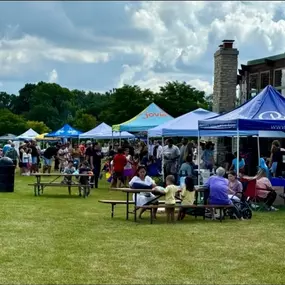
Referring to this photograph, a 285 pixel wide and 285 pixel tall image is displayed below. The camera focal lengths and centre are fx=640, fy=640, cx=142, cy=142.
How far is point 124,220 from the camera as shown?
12.8 m

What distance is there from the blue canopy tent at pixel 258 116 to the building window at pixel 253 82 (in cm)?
1183

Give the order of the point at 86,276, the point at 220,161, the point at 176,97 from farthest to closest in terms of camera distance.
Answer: the point at 176,97
the point at 220,161
the point at 86,276

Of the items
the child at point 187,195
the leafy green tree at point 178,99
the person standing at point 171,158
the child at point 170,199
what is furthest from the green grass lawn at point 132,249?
the leafy green tree at point 178,99

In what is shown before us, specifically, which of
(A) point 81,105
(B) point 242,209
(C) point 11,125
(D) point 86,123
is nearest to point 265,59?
(B) point 242,209

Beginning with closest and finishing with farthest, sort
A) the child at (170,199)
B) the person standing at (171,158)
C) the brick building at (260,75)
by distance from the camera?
the child at (170,199) < the person standing at (171,158) < the brick building at (260,75)

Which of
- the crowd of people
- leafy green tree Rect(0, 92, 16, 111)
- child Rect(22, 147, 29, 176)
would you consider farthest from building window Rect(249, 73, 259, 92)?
leafy green tree Rect(0, 92, 16, 111)

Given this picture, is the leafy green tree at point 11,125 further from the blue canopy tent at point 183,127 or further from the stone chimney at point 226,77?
the blue canopy tent at point 183,127

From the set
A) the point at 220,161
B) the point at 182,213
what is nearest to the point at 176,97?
the point at 220,161

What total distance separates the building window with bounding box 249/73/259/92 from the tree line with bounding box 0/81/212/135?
1496 inches

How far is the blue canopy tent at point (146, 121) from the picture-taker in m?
25.6

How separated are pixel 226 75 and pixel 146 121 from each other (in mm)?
4426

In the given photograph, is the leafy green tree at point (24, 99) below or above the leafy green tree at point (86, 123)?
above

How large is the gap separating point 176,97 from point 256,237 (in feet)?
192

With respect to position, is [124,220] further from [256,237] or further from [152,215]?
[256,237]
